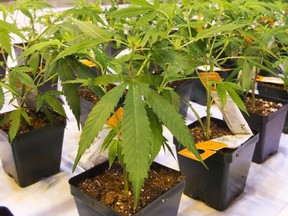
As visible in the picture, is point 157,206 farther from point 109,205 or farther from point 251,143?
point 251,143

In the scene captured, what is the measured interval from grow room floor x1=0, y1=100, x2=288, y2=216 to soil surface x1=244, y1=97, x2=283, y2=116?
185mm

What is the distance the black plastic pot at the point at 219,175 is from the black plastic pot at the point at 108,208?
0.16 m

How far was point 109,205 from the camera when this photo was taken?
2.56ft

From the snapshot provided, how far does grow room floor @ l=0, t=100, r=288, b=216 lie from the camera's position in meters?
1.00

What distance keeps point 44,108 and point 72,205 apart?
0.97 feet

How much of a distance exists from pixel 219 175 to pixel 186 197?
0.15 metres

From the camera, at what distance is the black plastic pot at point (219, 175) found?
955mm

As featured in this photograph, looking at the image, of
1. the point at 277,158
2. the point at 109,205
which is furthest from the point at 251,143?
the point at 109,205

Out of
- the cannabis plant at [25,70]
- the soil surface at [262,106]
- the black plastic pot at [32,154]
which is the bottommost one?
the black plastic pot at [32,154]

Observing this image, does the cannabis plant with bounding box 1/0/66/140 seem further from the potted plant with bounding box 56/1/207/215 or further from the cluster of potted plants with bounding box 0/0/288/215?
the potted plant with bounding box 56/1/207/215

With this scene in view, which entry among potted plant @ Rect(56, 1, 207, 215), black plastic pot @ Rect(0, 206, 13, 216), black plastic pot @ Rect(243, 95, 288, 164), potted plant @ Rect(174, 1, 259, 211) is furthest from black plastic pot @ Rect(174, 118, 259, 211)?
black plastic pot @ Rect(0, 206, 13, 216)

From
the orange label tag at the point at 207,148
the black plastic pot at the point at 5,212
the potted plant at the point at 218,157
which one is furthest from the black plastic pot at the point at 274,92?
the black plastic pot at the point at 5,212

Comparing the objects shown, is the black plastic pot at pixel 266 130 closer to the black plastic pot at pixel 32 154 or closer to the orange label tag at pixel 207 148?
the orange label tag at pixel 207 148

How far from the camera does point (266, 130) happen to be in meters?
1.20
